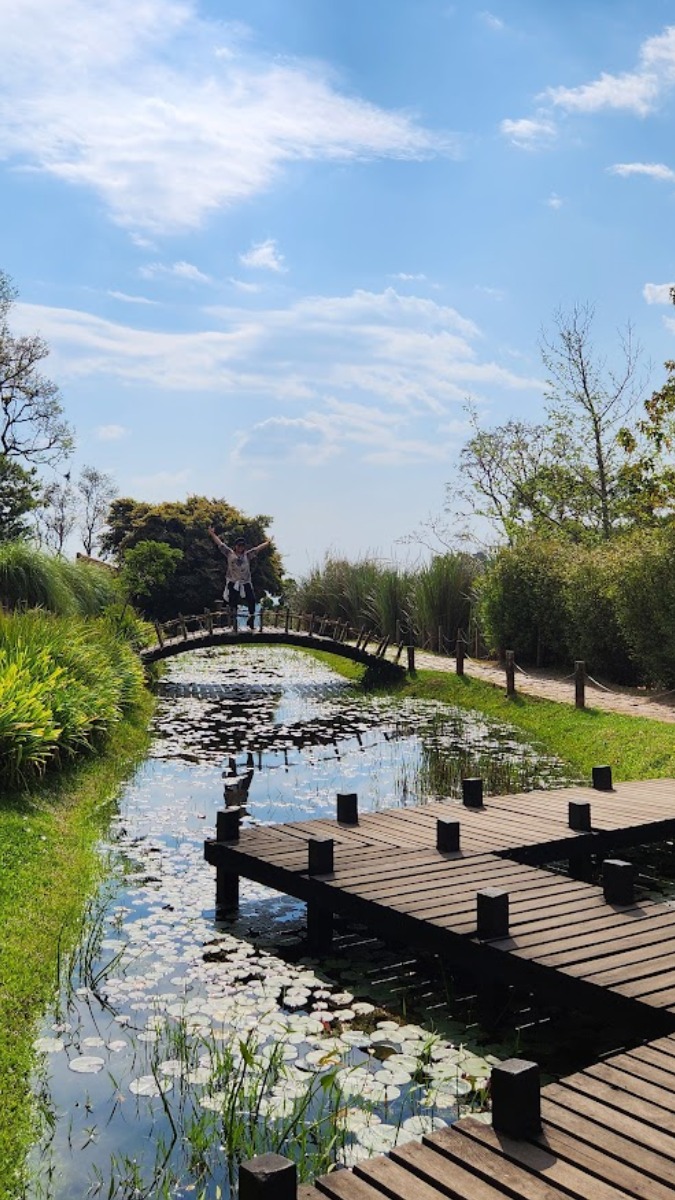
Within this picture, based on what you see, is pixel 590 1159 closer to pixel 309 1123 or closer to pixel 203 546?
pixel 309 1123

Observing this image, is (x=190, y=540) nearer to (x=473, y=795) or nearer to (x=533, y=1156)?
(x=473, y=795)

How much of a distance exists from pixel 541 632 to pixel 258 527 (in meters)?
21.5

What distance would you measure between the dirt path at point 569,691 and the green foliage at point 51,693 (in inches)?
267

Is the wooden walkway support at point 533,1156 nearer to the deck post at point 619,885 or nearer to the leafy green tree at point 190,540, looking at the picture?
the deck post at point 619,885

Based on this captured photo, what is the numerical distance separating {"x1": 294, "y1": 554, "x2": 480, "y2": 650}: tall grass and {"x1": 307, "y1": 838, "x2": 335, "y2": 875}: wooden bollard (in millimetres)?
16887

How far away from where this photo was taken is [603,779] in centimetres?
1002

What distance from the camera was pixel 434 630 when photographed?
26484 mm

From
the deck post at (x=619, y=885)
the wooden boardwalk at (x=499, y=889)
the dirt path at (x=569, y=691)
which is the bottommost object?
the wooden boardwalk at (x=499, y=889)

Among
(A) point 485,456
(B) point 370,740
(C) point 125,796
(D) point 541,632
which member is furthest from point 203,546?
(C) point 125,796

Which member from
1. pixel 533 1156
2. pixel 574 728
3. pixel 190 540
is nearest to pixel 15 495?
pixel 190 540

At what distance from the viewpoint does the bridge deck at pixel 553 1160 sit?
3.34m

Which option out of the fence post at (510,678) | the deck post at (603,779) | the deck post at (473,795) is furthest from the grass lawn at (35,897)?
the fence post at (510,678)

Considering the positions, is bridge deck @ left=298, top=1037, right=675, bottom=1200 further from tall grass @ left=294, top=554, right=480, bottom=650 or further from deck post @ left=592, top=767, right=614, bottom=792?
tall grass @ left=294, top=554, right=480, bottom=650

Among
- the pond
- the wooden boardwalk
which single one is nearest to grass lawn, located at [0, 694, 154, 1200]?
the pond
